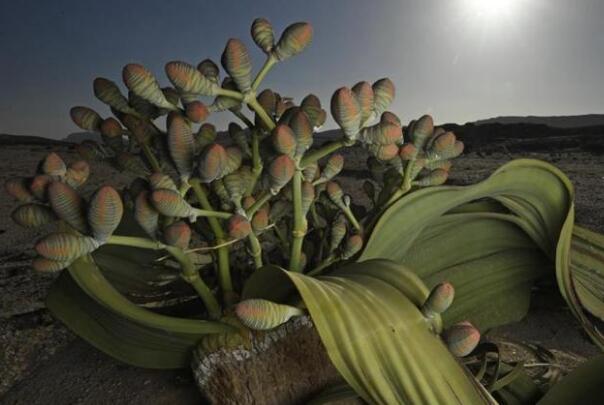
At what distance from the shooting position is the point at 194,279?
546 mm

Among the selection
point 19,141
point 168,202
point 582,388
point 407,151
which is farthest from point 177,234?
point 19,141

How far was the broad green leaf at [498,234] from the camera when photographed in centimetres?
62

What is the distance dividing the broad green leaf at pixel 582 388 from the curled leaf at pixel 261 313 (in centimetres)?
27

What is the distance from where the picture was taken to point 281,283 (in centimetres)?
48

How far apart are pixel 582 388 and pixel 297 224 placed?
0.30 meters

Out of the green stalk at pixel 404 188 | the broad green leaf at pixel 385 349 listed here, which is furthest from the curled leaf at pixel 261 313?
the green stalk at pixel 404 188

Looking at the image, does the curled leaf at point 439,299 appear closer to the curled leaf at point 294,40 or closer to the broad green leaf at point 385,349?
the broad green leaf at point 385,349

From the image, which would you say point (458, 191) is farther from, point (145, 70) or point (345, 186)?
point (345, 186)

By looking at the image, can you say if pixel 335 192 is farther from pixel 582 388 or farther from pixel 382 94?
pixel 582 388

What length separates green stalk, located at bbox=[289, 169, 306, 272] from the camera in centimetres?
51

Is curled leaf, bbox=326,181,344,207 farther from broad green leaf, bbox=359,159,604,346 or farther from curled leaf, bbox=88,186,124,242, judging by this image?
curled leaf, bbox=88,186,124,242

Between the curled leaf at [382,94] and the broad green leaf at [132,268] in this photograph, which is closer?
the curled leaf at [382,94]

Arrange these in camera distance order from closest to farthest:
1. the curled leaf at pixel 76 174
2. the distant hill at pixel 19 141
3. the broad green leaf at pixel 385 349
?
the broad green leaf at pixel 385 349 < the curled leaf at pixel 76 174 < the distant hill at pixel 19 141

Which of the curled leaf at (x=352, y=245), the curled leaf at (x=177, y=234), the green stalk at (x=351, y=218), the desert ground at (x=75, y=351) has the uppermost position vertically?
the curled leaf at (x=177, y=234)
